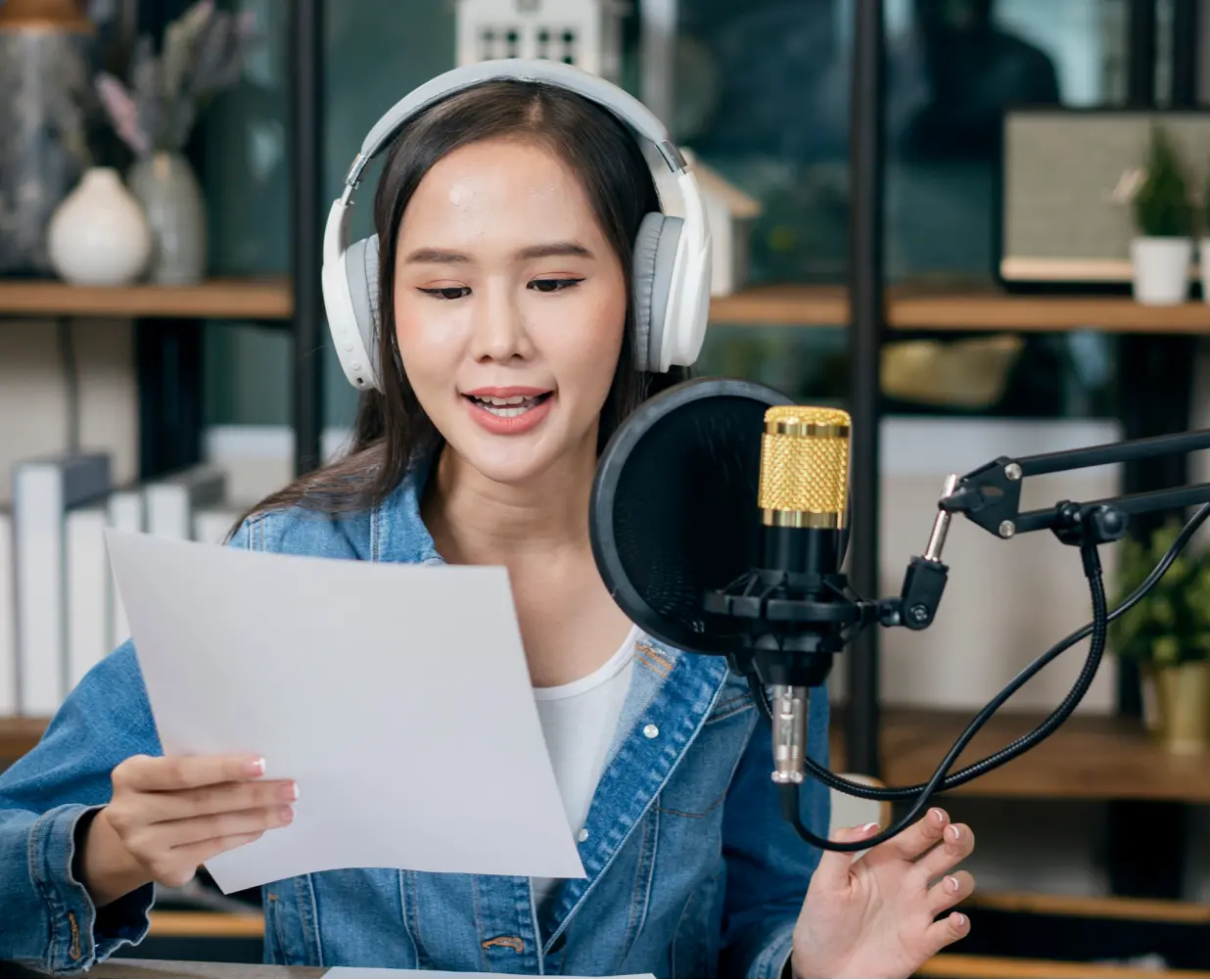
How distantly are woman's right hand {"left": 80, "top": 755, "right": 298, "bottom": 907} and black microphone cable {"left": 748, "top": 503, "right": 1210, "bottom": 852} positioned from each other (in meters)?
0.28

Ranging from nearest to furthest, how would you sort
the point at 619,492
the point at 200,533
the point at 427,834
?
the point at 619,492
the point at 427,834
the point at 200,533

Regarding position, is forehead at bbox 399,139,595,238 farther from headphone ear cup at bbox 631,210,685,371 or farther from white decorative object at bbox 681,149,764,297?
white decorative object at bbox 681,149,764,297

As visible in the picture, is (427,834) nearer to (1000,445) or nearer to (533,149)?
(533,149)

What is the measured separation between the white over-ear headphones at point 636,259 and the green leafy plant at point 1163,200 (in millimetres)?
1045

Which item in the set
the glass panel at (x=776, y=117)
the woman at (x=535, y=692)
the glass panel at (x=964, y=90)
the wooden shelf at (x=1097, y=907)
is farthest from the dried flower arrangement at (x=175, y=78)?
the wooden shelf at (x=1097, y=907)

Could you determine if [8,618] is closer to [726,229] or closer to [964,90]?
[726,229]

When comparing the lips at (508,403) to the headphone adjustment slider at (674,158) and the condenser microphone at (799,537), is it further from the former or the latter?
the condenser microphone at (799,537)

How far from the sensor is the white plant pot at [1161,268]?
1.95 meters

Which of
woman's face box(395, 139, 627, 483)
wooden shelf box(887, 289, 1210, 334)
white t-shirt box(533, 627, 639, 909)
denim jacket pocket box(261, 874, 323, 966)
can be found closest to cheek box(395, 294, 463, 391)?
woman's face box(395, 139, 627, 483)

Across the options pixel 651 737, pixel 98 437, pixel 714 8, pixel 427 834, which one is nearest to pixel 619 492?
pixel 427 834

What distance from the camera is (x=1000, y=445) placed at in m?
2.36

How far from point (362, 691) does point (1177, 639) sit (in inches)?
60.7

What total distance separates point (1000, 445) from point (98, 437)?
4.50ft

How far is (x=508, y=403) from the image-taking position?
1.07 meters
